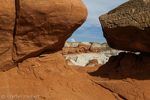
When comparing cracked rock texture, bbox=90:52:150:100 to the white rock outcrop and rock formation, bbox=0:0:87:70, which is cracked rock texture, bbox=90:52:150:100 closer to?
rock formation, bbox=0:0:87:70

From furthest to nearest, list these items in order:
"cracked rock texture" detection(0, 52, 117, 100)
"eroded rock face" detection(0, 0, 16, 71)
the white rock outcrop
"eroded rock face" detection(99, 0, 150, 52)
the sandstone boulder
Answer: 1. the white rock outcrop
2. "eroded rock face" detection(99, 0, 150, 52)
3. the sandstone boulder
4. "cracked rock texture" detection(0, 52, 117, 100)
5. "eroded rock face" detection(0, 0, 16, 71)

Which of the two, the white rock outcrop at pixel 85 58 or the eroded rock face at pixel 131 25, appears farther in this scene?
the white rock outcrop at pixel 85 58

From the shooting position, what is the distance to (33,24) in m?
3.06

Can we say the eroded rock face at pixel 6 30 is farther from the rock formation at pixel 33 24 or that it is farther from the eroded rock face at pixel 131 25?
the eroded rock face at pixel 131 25

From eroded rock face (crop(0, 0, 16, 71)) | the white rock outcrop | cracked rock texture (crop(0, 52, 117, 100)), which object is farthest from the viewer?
the white rock outcrop

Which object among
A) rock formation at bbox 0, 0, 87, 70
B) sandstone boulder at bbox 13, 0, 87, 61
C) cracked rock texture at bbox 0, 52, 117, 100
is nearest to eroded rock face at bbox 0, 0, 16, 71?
rock formation at bbox 0, 0, 87, 70

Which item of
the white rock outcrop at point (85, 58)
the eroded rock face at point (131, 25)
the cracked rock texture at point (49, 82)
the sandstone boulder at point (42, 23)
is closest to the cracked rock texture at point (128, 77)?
the cracked rock texture at point (49, 82)

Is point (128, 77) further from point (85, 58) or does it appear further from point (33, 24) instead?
point (85, 58)

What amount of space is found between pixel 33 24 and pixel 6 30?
65 centimetres

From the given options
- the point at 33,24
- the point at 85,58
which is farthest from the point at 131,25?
the point at 85,58

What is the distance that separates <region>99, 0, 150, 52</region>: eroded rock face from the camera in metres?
3.27

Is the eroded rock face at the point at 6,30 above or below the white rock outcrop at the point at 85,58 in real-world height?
above

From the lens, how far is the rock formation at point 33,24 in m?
2.79

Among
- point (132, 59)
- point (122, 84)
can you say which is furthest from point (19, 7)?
point (132, 59)
